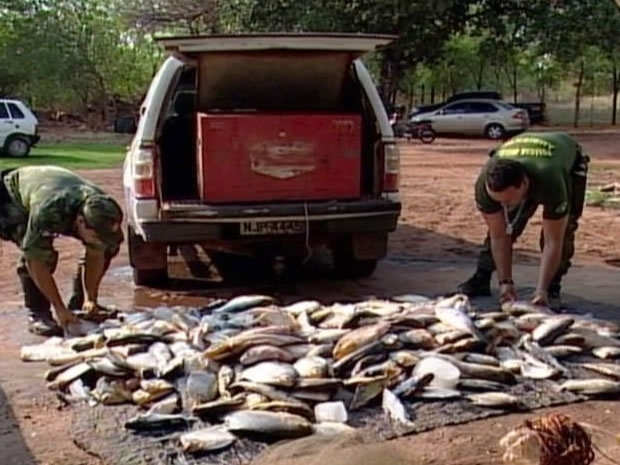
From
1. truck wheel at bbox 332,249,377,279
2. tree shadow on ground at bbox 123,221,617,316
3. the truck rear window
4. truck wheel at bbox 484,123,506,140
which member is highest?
the truck rear window

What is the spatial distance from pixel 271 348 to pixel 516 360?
135 cm

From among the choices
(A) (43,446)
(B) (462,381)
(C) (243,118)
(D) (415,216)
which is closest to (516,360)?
(B) (462,381)

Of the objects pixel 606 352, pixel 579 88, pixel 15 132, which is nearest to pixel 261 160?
pixel 606 352

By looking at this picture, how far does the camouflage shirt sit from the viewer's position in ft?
19.8

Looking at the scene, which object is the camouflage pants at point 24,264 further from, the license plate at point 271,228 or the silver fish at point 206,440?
the silver fish at point 206,440

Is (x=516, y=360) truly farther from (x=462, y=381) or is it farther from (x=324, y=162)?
(x=324, y=162)

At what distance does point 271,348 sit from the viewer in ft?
17.3

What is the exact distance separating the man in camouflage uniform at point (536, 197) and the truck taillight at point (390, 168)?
97 cm

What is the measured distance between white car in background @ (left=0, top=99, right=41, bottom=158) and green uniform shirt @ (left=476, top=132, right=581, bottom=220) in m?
18.4

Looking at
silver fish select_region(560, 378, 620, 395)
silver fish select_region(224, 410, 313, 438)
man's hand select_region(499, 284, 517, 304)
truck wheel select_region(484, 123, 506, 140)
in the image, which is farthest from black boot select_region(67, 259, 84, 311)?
truck wheel select_region(484, 123, 506, 140)

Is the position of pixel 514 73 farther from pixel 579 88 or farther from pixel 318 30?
pixel 318 30

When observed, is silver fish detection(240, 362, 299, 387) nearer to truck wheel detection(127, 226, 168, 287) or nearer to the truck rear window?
truck wheel detection(127, 226, 168, 287)

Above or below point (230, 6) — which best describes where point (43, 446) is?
below

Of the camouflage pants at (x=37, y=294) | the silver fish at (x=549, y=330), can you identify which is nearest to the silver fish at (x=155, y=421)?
the camouflage pants at (x=37, y=294)
